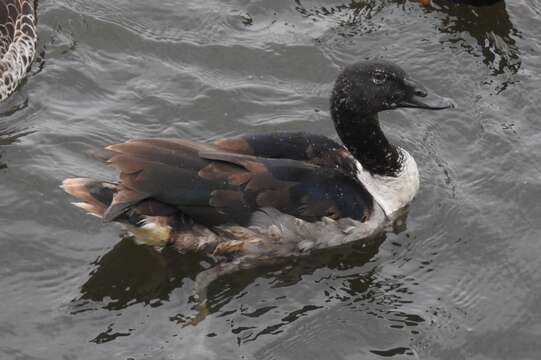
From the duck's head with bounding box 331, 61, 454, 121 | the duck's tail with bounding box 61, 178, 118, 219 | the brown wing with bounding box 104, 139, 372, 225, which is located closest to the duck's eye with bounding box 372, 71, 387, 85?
the duck's head with bounding box 331, 61, 454, 121

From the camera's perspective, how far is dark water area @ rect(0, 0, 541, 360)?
774 cm

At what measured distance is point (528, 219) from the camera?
8.89 m

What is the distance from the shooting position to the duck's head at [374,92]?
27.8 feet

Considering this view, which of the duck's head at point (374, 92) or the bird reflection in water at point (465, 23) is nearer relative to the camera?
the duck's head at point (374, 92)

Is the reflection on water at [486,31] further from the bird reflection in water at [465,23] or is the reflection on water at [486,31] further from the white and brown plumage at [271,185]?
the white and brown plumage at [271,185]

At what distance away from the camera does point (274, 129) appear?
974cm

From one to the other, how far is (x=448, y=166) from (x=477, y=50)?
Answer: 2044mm

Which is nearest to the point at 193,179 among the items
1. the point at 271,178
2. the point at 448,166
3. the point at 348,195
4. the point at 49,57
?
the point at 271,178

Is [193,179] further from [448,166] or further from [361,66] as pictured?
[448,166]

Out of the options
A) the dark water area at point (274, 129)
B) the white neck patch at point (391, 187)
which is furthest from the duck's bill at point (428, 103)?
the dark water area at point (274, 129)

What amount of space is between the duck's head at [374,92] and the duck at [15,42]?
10.7 ft

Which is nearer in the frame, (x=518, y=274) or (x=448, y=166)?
(x=518, y=274)

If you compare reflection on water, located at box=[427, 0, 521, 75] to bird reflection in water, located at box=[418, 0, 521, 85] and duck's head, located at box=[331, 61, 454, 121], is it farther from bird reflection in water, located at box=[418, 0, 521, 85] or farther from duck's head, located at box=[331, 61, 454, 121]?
duck's head, located at box=[331, 61, 454, 121]

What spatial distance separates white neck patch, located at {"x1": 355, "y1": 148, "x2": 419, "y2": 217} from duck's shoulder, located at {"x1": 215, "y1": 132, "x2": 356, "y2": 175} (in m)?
0.23
